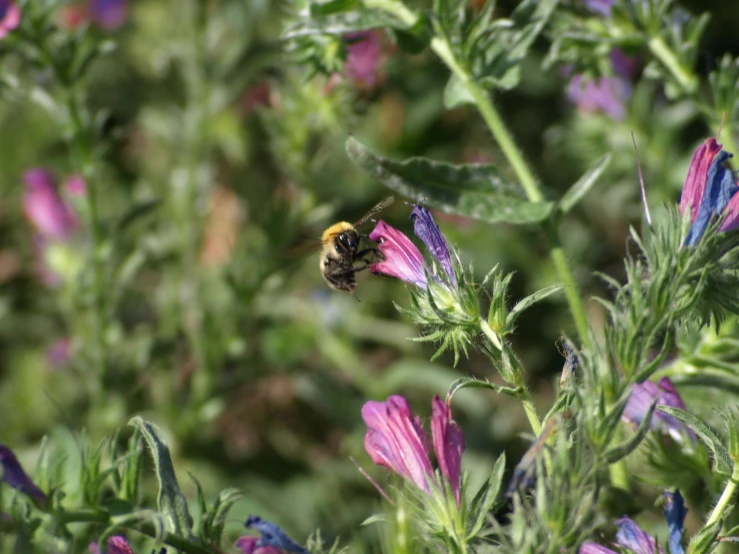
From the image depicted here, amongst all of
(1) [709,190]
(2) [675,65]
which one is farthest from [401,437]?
(2) [675,65]

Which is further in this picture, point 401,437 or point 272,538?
point 401,437

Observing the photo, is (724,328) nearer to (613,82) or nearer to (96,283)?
(613,82)

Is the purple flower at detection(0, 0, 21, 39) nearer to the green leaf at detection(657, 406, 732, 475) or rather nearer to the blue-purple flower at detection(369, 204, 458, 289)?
the blue-purple flower at detection(369, 204, 458, 289)

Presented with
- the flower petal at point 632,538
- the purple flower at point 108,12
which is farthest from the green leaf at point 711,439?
the purple flower at point 108,12

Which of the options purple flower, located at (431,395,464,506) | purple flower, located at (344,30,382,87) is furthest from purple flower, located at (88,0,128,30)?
purple flower, located at (431,395,464,506)

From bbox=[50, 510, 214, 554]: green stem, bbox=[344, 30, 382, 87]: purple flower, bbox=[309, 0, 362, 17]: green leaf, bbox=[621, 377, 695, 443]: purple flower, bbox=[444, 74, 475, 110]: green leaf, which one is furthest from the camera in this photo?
bbox=[344, 30, 382, 87]: purple flower

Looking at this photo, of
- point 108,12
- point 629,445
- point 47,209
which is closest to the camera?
point 629,445

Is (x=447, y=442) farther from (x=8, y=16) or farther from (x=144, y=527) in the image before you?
(x=8, y=16)
